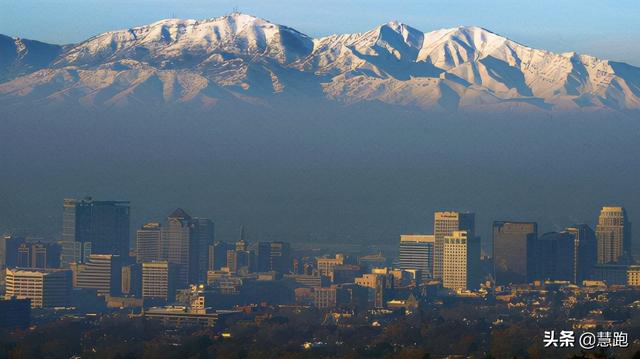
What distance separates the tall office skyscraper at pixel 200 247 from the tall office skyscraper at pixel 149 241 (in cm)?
152

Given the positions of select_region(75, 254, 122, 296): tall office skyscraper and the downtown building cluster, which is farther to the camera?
select_region(75, 254, 122, 296): tall office skyscraper

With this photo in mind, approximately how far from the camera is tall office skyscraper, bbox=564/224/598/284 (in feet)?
316

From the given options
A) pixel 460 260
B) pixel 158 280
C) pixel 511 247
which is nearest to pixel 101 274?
pixel 158 280

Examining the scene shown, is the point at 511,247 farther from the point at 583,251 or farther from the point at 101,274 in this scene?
the point at 101,274

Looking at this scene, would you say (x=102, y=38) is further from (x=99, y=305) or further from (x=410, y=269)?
(x=99, y=305)

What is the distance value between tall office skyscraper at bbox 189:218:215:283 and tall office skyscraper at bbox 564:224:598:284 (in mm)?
15904

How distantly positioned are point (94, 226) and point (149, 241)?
2.53 metres

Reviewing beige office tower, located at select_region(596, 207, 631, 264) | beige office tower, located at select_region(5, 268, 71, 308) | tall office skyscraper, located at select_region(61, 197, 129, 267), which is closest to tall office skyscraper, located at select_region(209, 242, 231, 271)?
tall office skyscraper, located at select_region(61, 197, 129, 267)

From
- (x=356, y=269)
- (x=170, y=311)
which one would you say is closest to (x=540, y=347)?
(x=170, y=311)

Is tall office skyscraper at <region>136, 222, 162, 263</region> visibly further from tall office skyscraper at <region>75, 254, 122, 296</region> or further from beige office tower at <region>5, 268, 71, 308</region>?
beige office tower at <region>5, 268, 71, 308</region>

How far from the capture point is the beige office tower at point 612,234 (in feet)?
325

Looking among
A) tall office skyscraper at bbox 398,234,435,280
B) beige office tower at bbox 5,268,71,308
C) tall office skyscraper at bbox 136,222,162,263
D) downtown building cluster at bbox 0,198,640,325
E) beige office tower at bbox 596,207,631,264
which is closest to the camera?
beige office tower at bbox 5,268,71,308

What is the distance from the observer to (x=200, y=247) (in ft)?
323

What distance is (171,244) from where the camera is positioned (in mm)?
97875
